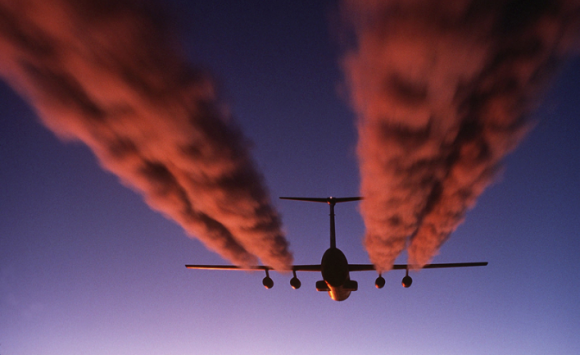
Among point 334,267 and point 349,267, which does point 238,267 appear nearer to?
point 334,267

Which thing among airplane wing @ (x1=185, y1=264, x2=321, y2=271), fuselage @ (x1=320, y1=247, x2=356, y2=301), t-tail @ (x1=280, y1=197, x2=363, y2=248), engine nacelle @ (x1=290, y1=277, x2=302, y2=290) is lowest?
fuselage @ (x1=320, y1=247, x2=356, y2=301)

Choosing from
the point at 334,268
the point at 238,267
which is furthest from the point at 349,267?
the point at 238,267

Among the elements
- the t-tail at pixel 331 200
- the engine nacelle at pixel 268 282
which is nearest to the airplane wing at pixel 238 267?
the engine nacelle at pixel 268 282

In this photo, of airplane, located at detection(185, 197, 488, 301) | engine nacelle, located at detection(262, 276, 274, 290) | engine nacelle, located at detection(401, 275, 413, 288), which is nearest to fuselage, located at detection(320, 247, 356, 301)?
airplane, located at detection(185, 197, 488, 301)

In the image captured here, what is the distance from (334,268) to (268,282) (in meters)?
9.05

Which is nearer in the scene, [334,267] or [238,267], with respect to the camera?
[334,267]

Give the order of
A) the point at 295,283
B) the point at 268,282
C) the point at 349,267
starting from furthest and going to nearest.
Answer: the point at 268,282 → the point at 295,283 → the point at 349,267

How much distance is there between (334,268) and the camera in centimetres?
1766

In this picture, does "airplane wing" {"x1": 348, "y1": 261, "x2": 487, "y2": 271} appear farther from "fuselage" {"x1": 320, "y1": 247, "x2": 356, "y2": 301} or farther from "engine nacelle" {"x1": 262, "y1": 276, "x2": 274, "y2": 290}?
"engine nacelle" {"x1": 262, "y1": 276, "x2": 274, "y2": 290}

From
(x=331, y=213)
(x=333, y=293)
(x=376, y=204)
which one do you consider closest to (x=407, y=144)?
(x=376, y=204)

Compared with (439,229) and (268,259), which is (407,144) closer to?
(439,229)

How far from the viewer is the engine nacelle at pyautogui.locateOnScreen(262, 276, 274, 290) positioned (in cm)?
2477

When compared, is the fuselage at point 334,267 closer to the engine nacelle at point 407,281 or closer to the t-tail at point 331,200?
the t-tail at point 331,200

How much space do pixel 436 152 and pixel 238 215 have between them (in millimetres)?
7875
